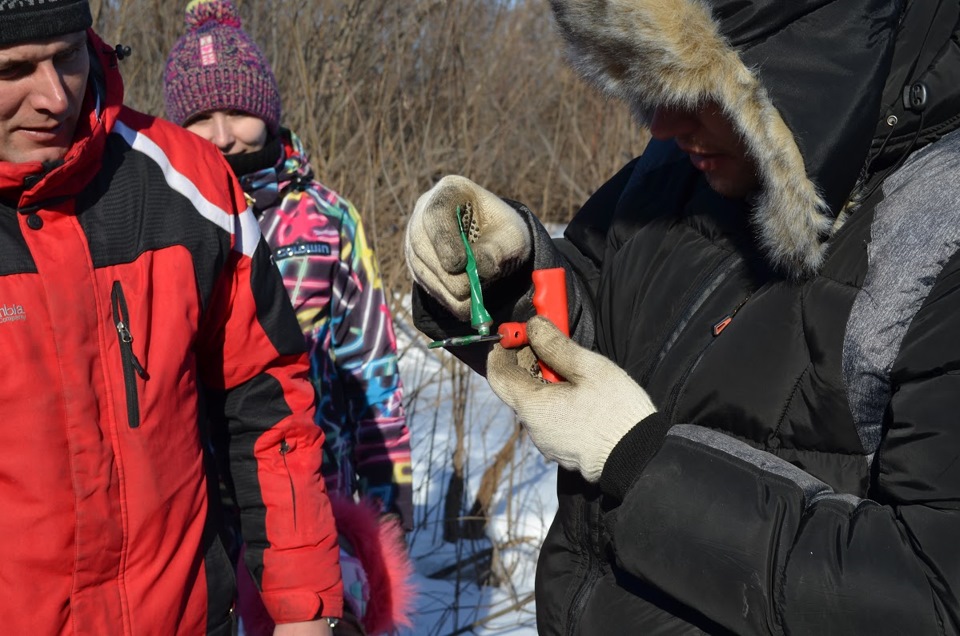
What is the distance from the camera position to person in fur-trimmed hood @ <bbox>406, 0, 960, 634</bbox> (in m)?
1.14

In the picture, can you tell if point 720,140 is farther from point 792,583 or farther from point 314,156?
point 314,156

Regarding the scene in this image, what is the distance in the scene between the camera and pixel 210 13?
10.2 ft

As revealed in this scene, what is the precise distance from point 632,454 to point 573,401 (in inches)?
5.9

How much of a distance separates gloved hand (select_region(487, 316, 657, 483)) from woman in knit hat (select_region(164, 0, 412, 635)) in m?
1.22

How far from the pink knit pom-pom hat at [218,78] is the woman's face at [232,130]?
0.09ft

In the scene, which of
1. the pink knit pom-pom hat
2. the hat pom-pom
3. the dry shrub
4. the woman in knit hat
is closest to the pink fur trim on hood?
the woman in knit hat

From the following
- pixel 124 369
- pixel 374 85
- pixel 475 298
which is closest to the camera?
pixel 124 369

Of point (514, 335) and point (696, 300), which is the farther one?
point (514, 335)

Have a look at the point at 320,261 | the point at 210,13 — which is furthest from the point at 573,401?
the point at 210,13

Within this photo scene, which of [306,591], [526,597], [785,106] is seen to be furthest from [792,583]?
[526,597]

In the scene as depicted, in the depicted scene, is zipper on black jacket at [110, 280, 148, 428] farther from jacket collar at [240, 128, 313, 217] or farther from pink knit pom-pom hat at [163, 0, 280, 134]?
pink knit pom-pom hat at [163, 0, 280, 134]

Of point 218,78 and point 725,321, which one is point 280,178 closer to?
point 218,78

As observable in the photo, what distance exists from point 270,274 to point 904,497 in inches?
52.2

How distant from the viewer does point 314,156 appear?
15.6ft
